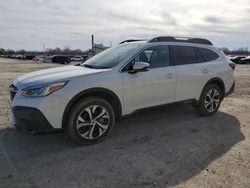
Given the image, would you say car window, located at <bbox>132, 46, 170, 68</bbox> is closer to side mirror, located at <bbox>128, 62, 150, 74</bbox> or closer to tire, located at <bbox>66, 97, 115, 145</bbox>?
side mirror, located at <bbox>128, 62, 150, 74</bbox>

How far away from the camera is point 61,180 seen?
11.9 ft

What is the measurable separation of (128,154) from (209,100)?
9.65 ft

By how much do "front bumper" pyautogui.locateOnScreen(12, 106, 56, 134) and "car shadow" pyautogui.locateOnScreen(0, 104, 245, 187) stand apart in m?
0.39

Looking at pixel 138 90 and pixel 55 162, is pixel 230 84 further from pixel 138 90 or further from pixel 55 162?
pixel 55 162

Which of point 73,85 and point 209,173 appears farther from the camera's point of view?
point 73,85

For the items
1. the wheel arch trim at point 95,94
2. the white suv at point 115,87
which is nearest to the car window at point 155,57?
the white suv at point 115,87

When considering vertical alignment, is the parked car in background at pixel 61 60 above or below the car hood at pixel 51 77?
below

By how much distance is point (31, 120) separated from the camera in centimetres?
432

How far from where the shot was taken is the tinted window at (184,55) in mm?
5917

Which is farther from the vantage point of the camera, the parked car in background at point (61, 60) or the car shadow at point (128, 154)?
the parked car in background at point (61, 60)

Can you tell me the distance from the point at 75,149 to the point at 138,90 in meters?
1.52

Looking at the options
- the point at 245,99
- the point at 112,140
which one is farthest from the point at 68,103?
the point at 245,99

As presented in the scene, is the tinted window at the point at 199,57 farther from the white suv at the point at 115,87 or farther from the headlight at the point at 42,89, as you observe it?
the headlight at the point at 42,89

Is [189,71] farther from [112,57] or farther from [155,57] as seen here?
[112,57]
